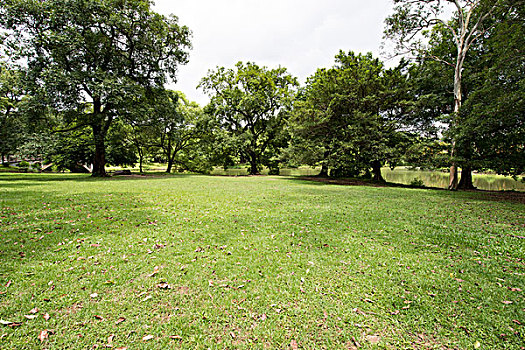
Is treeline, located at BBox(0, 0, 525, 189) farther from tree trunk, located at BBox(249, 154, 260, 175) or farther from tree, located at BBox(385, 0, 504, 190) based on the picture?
tree trunk, located at BBox(249, 154, 260, 175)

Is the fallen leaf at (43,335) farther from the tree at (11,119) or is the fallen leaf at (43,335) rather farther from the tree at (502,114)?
the tree at (11,119)

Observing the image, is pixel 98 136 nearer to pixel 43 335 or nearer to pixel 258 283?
pixel 43 335

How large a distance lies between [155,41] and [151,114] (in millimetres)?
6505

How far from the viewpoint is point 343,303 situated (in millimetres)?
2523

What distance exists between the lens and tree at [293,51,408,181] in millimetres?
15170

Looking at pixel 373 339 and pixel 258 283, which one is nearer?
pixel 373 339

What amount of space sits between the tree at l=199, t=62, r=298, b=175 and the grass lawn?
21.7 m

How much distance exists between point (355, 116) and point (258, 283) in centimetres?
1553

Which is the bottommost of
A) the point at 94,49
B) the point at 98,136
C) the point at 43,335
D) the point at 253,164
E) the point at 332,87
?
the point at 43,335

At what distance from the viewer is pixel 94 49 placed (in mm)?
16734

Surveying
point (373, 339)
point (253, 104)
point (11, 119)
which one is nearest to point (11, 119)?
point (11, 119)

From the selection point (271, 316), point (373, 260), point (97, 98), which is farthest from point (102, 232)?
point (97, 98)

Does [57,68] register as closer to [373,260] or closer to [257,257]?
[257,257]

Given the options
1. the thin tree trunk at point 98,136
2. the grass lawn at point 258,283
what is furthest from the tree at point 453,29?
the thin tree trunk at point 98,136
